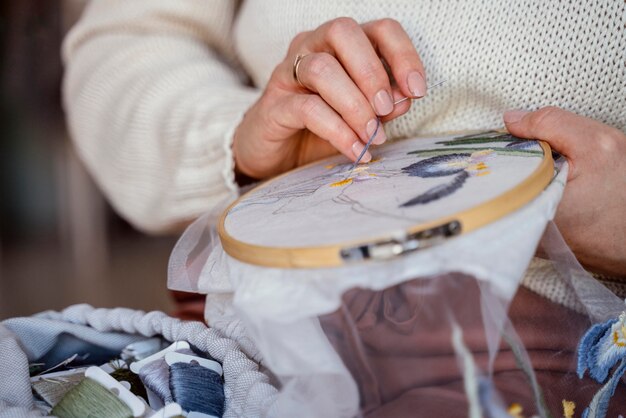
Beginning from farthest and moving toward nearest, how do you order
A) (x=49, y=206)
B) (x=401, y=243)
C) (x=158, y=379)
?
1. (x=49, y=206)
2. (x=158, y=379)
3. (x=401, y=243)

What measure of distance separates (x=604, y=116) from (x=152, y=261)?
163 centimetres

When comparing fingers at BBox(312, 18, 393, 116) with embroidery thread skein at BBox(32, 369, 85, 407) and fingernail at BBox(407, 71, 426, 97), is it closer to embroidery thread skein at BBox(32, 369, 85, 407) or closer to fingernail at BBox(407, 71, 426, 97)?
fingernail at BBox(407, 71, 426, 97)

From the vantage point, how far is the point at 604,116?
517 millimetres

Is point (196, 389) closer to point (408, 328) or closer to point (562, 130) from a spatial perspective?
point (408, 328)

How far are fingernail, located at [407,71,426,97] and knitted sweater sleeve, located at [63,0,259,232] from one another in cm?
27

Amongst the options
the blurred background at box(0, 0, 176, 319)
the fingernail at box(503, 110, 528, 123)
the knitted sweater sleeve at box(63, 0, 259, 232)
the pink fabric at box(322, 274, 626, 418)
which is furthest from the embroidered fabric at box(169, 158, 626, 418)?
the blurred background at box(0, 0, 176, 319)

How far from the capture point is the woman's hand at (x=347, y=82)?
48cm

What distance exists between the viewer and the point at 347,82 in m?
0.49

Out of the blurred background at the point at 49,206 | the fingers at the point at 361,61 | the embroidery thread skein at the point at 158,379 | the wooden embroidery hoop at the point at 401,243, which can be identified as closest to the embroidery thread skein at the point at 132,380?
the embroidery thread skein at the point at 158,379

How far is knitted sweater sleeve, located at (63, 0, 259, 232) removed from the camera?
755 mm

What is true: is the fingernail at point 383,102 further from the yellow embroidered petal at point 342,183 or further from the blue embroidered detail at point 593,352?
the blue embroidered detail at point 593,352

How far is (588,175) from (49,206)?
180 centimetres

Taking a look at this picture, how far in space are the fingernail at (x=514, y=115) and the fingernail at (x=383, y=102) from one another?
9 cm

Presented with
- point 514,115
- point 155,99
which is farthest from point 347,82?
point 155,99
